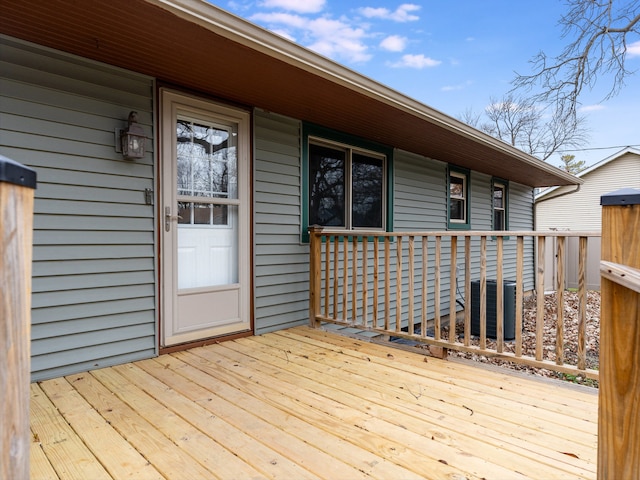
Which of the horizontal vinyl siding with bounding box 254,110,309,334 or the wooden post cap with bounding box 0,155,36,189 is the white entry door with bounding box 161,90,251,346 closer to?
the horizontal vinyl siding with bounding box 254,110,309,334

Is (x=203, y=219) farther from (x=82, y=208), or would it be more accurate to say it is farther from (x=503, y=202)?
(x=503, y=202)

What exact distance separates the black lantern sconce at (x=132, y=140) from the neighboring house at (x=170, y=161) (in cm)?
6

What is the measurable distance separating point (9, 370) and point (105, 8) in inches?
80.8

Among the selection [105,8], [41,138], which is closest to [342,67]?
[105,8]

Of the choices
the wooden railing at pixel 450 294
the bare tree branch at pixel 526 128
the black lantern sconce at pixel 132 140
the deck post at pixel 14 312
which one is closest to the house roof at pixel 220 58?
the black lantern sconce at pixel 132 140

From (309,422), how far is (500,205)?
7535 mm

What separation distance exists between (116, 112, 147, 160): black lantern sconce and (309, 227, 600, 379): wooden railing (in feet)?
5.78

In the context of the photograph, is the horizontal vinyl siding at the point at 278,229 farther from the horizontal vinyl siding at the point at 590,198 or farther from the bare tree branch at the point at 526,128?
the bare tree branch at the point at 526,128

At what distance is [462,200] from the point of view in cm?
688

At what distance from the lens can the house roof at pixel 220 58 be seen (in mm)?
2082

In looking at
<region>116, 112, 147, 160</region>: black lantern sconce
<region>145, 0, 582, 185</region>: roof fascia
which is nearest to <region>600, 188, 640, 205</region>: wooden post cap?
<region>145, 0, 582, 185</region>: roof fascia

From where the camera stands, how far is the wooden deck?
1.53 m

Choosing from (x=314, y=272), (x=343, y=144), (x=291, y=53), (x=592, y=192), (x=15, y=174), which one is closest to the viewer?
(x=15, y=174)

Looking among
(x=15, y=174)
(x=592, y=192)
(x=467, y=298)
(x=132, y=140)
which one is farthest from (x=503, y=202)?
(x=592, y=192)
